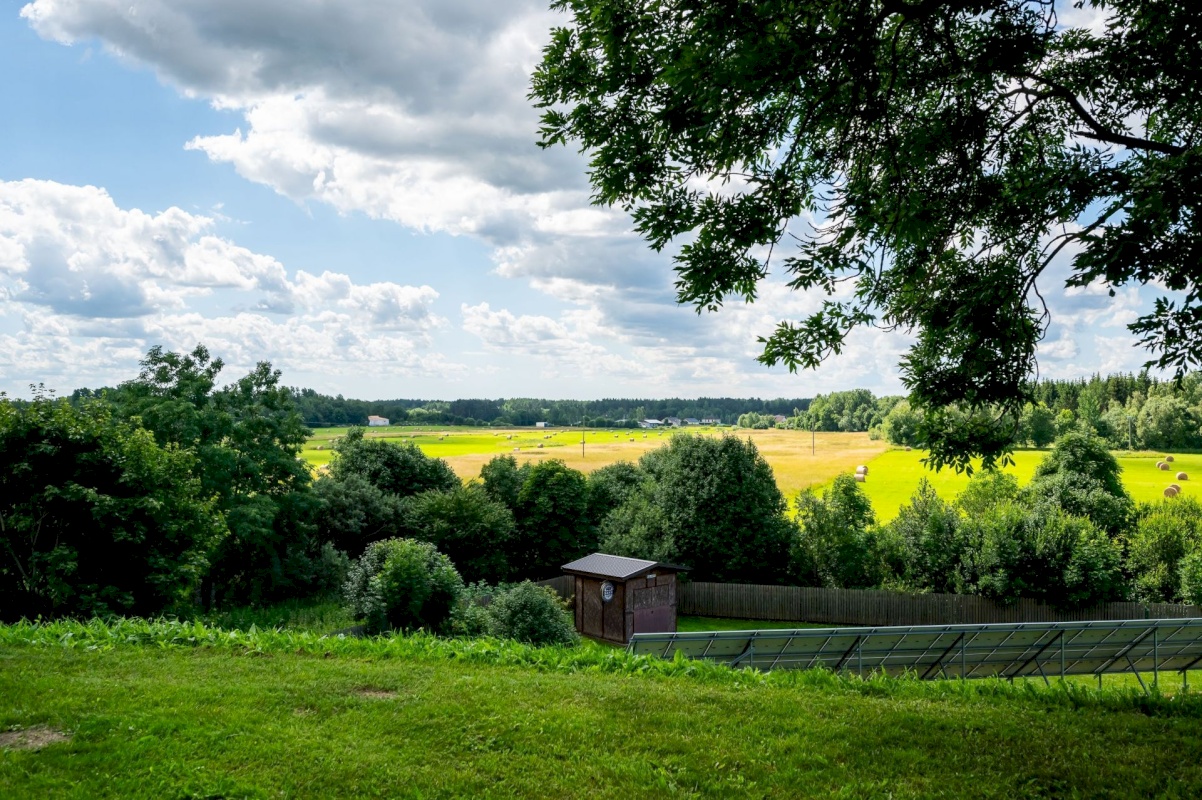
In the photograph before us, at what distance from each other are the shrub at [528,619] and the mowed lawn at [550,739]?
27.3 feet

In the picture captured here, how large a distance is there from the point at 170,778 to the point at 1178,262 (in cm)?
936

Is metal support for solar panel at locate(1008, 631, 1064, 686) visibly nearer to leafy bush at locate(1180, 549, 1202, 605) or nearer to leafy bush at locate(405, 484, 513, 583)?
leafy bush at locate(1180, 549, 1202, 605)

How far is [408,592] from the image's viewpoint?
2012 cm

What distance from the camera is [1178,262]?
245 inches

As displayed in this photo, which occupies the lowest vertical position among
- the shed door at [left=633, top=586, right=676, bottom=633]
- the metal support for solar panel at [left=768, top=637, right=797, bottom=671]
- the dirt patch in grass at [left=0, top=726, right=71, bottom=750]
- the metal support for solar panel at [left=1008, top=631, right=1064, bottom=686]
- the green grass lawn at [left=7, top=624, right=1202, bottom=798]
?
the shed door at [left=633, top=586, right=676, bottom=633]

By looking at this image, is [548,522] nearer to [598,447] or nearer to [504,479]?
[504,479]

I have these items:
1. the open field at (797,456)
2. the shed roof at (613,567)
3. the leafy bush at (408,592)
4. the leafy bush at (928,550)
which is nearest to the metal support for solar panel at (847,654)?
the shed roof at (613,567)

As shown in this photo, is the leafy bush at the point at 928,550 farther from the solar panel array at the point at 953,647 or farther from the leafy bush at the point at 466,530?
the leafy bush at the point at 466,530

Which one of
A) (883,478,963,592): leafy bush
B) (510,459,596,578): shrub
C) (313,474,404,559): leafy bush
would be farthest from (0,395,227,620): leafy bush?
(883,478,963,592): leafy bush

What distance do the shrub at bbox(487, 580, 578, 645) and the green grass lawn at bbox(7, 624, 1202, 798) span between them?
8.08 m

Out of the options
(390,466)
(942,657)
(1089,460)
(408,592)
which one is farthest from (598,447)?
(942,657)

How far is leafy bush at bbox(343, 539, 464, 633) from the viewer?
65.4 feet

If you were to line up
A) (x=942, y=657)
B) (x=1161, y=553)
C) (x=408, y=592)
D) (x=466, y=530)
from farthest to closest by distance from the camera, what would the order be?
(x=466, y=530) < (x=1161, y=553) < (x=408, y=592) < (x=942, y=657)

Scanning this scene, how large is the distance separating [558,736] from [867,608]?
1050 inches
